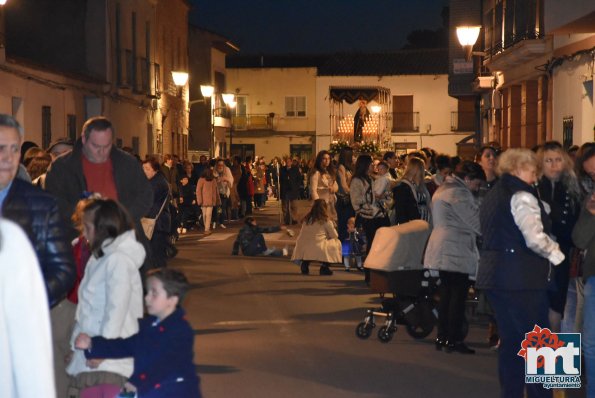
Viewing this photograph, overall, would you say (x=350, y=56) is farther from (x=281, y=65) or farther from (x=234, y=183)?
(x=234, y=183)

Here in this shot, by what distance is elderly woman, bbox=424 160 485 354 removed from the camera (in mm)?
10914

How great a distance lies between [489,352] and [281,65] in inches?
2626

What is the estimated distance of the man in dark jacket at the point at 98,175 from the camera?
853 cm

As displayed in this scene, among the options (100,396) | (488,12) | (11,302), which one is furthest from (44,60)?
(11,302)

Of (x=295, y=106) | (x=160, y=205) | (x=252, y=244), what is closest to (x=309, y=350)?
(x=160, y=205)

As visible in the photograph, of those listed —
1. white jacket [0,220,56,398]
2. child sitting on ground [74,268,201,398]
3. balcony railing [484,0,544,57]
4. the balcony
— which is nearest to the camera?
white jacket [0,220,56,398]

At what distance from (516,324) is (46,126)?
21.8m

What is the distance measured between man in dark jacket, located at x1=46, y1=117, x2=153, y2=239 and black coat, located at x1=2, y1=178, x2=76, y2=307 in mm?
2878

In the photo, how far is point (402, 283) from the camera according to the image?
1159 centimetres

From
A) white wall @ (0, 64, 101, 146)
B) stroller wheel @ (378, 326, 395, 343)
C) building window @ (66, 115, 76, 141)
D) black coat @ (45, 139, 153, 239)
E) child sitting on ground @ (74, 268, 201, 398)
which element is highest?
white wall @ (0, 64, 101, 146)

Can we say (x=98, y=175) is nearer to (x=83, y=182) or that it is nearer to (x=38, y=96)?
(x=83, y=182)

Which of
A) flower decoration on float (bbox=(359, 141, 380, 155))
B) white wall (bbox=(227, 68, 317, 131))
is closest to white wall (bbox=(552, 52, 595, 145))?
flower decoration on float (bbox=(359, 141, 380, 155))

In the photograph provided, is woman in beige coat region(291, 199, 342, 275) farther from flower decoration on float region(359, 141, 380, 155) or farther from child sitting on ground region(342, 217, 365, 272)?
flower decoration on float region(359, 141, 380, 155)

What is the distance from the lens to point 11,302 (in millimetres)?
3611
